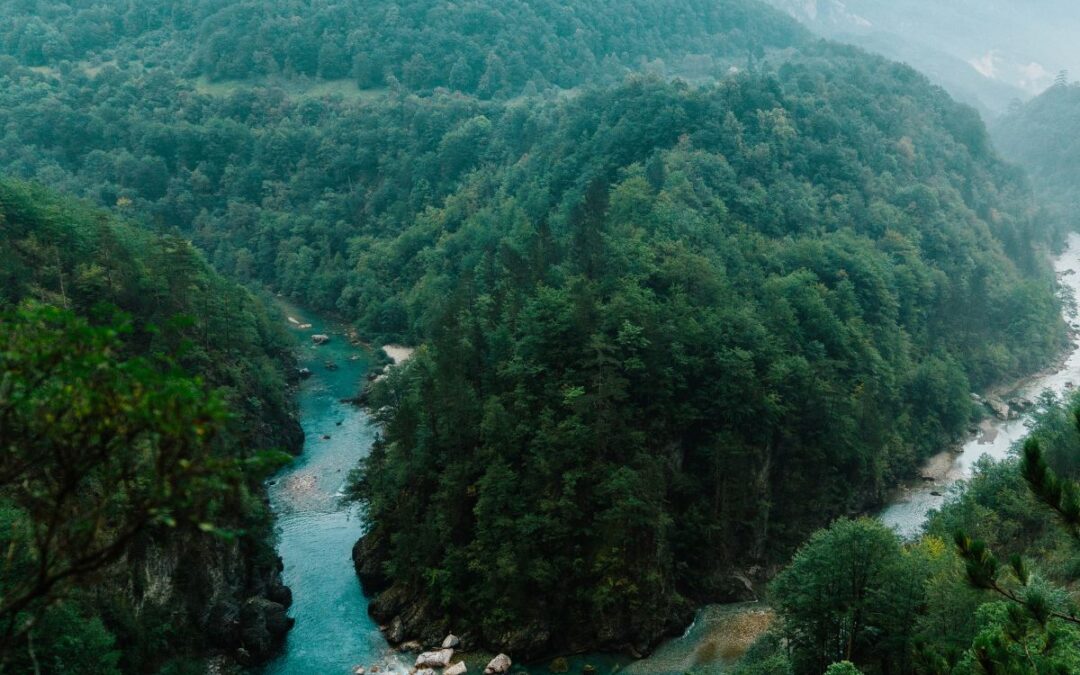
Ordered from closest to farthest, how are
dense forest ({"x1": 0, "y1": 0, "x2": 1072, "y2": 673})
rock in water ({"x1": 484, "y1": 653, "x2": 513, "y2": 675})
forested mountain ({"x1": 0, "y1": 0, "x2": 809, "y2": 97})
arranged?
rock in water ({"x1": 484, "y1": 653, "x2": 513, "y2": 675}) < dense forest ({"x1": 0, "y1": 0, "x2": 1072, "y2": 673}) < forested mountain ({"x1": 0, "y1": 0, "x2": 809, "y2": 97})

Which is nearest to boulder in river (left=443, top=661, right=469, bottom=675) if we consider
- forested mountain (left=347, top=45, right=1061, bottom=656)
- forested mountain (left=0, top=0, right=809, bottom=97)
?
forested mountain (left=347, top=45, right=1061, bottom=656)

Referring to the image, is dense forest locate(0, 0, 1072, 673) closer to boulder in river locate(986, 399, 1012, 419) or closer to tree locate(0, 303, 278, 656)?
tree locate(0, 303, 278, 656)

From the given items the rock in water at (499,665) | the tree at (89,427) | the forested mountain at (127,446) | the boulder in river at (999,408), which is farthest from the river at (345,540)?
the tree at (89,427)

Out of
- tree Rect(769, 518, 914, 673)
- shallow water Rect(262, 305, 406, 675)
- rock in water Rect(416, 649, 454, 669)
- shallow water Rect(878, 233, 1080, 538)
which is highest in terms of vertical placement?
tree Rect(769, 518, 914, 673)

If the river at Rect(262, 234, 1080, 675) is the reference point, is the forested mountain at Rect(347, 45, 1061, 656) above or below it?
above

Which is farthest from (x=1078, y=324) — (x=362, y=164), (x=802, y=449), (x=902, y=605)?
(x=362, y=164)

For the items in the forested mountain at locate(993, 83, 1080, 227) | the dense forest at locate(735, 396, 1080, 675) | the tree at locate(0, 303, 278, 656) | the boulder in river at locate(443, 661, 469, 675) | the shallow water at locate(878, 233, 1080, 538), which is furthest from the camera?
the forested mountain at locate(993, 83, 1080, 227)

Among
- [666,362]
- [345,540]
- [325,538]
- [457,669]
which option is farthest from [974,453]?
[325,538]

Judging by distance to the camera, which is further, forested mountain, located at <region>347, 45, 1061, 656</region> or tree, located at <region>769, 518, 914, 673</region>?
forested mountain, located at <region>347, 45, 1061, 656</region>
